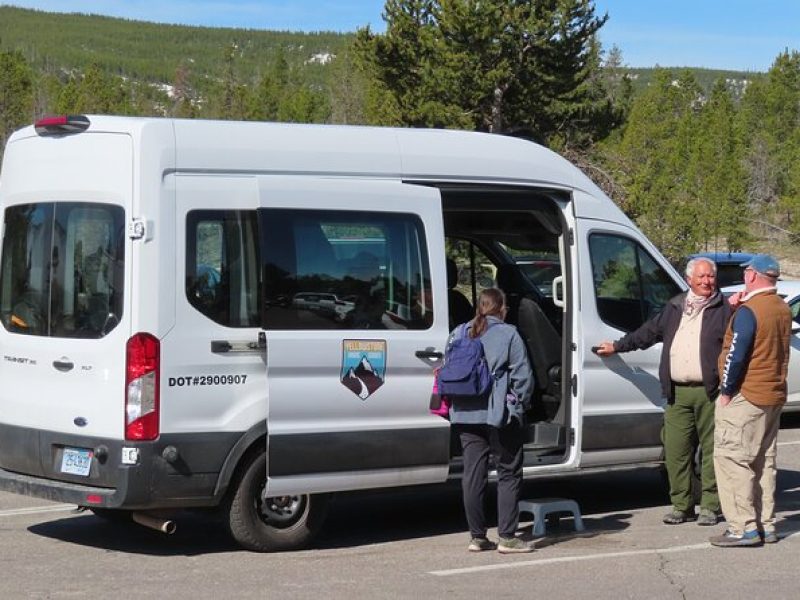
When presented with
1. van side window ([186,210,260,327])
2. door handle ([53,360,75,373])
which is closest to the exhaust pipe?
door handle ([53,360,75,373])

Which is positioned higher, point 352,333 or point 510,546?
point 352,333

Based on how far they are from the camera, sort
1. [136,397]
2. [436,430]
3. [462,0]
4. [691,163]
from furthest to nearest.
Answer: [691,163], [462,0], [436,430], [136,397]

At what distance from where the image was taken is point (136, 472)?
7.16 metres

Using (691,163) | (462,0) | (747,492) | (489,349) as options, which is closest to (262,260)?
(489,349)

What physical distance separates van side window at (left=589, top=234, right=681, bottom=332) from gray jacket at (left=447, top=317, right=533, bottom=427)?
4.69 feet

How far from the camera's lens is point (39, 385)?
7.64 metres

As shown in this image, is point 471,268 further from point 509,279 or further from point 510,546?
point 510,546

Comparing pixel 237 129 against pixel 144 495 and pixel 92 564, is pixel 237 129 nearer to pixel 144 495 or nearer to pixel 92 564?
pixel 144 495

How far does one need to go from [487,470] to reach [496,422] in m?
0.41

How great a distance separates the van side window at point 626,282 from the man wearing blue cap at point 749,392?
45.5 inches

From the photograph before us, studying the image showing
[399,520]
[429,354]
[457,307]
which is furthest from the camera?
[457,307]

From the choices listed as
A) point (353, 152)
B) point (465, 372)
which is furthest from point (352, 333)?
point (353, 152)

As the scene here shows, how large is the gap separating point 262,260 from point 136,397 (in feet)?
3.62

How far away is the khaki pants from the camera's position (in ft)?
26.1
